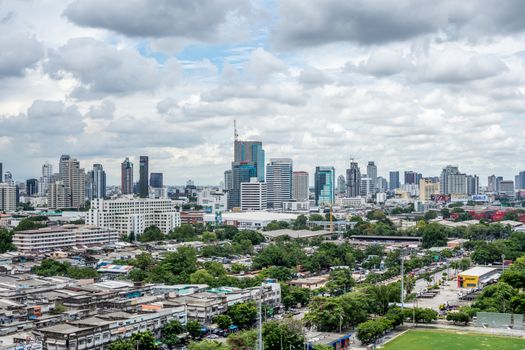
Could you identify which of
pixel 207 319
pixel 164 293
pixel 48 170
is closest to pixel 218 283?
pixel 164 293

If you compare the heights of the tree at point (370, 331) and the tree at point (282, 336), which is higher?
the tree at point (282, 336)

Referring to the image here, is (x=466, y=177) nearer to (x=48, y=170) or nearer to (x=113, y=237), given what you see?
(x=48, y=170)

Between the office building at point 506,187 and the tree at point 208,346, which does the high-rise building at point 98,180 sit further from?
the tree at point 208,346

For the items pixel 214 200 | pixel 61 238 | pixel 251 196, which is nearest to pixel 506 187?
pixel 251 196

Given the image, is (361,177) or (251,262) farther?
(361,177)

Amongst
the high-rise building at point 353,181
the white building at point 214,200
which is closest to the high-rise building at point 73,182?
the white building at point 214,200

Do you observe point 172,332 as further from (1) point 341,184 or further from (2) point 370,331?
(1) point 341,184
